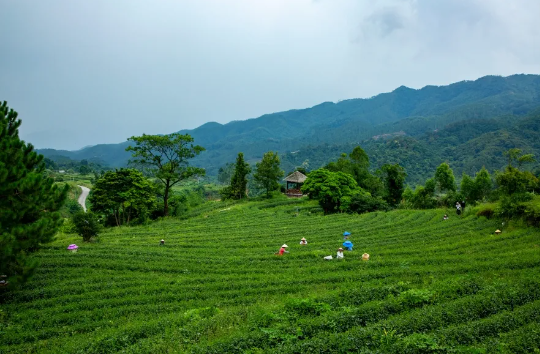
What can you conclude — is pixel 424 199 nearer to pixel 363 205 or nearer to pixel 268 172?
pixel 363 205

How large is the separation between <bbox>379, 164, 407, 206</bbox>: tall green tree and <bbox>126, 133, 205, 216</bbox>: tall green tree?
2827 centimetres

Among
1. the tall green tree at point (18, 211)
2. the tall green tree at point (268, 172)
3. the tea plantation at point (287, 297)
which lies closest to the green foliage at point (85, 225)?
the tea plantation at point (287, 297)

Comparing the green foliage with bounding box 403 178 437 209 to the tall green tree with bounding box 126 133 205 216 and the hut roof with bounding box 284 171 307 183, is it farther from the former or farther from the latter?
the tall green tree with bounding box 126 133 205 216

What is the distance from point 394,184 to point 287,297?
40597 mm

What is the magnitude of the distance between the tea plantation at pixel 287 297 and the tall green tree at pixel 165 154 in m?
14.9

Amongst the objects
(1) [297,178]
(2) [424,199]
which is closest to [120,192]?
(1) [297,178]

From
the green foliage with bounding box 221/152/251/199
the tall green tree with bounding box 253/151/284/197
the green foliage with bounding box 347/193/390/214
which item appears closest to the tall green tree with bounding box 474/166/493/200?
the green foliage with bounding box 347/193/390/214

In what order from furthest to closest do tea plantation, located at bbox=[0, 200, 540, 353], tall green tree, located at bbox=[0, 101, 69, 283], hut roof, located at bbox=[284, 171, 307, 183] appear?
hut roof, located at bbox=[284, 171, 307, 183] → tall green tree, located at bbox=[0, 101, 69, 283] → tea plantation, located at bbox=[0, 200, 540, 353]

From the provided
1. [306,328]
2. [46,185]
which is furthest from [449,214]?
[46,185]

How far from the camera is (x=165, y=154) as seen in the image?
123 feet

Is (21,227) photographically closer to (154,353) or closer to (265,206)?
(154,353)

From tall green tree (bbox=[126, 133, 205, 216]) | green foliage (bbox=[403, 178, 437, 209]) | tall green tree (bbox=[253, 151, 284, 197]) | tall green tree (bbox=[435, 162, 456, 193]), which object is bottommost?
green foliage (bbox=[403, 178, 437, 209])

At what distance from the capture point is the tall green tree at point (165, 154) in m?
35.7

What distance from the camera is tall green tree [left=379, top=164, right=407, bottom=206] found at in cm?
4725
